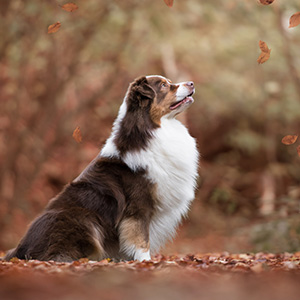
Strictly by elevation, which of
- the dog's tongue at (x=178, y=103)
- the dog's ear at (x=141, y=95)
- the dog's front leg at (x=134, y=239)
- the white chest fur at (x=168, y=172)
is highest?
the dog's ear at (x=141, y=95)

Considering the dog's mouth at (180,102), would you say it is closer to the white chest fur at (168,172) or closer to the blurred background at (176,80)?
the white chest fur at (168,172)

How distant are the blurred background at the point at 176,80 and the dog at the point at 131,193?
4296 mm

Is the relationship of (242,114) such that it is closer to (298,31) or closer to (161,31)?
(298,31)

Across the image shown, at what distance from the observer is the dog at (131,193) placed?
16.4 feet

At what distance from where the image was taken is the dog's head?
5.63m

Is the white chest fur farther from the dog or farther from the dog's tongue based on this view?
the dog's tongue

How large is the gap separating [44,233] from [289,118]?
11569 millimetres

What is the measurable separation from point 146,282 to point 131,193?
193 centimetres

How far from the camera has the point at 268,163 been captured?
17.5m

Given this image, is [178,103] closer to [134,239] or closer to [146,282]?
[134,239]

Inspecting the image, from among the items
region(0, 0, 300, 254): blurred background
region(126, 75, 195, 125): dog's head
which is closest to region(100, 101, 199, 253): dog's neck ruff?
region(126, 75, 195, 125): dog's head

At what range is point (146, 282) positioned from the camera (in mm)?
3359

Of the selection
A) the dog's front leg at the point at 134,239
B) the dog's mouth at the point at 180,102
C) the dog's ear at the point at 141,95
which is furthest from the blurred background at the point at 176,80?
the dog's front leg at the point at 134,239

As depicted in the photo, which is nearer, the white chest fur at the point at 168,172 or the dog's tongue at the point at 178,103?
the white chest fur at the point at 168,172
